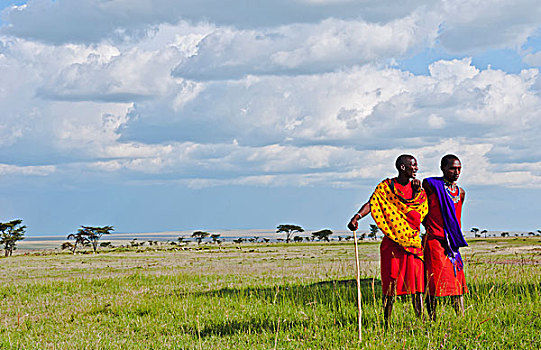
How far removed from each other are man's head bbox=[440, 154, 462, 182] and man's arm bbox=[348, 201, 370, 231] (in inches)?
43.9

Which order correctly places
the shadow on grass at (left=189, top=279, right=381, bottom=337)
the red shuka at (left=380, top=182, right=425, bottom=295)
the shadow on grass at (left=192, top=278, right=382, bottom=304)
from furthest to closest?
the shadow on grass at (left=192, top=278, right=382, bottom=304)
the shadow on grass at (left=189, top=279, right=381, bottom=337)
the red shuka at (left=380, top=182, right=425, bottom=295)

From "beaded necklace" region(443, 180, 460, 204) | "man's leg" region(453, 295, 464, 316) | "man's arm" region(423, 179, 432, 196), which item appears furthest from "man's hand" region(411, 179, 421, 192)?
"man's leg" region(453, 295, 464, 316)

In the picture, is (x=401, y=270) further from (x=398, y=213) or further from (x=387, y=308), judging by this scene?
(x=398, y=213)

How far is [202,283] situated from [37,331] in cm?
586

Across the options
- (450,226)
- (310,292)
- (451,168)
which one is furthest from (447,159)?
(310,292)

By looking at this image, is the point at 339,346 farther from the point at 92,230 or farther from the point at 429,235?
the point at 92,230

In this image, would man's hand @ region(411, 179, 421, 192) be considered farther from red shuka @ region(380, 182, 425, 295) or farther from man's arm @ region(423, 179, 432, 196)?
man's arm @ region(423, 179, 432, 196)


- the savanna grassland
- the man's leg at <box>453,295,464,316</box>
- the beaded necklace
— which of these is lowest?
the savanna grassland

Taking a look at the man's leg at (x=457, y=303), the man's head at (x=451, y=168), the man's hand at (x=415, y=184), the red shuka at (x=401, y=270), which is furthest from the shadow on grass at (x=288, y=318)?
the man's head at (x=451, y=168)

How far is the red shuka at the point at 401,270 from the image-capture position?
6859 millimetres

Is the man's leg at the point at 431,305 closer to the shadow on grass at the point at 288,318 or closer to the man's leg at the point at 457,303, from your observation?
the man's leg at the point at 457,303

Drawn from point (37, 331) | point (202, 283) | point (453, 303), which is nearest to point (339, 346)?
point (453, 303)

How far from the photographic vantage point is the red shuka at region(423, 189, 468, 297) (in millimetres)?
6973

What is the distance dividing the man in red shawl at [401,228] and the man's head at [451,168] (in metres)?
0.42
